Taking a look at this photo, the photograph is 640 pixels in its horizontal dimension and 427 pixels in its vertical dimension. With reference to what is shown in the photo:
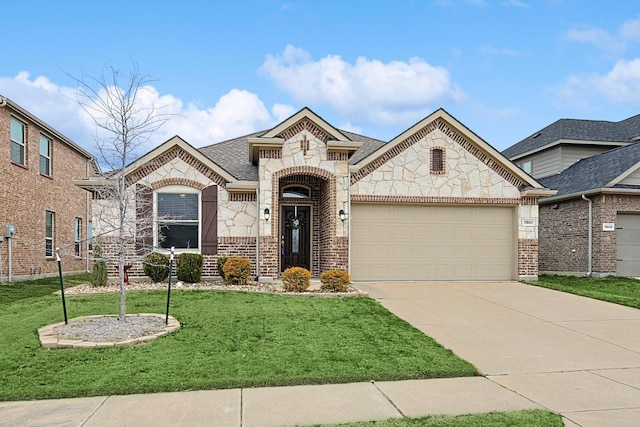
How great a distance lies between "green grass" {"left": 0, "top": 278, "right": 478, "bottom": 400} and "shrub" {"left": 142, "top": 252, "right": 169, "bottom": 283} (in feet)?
11.1

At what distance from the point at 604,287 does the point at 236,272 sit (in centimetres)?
1040

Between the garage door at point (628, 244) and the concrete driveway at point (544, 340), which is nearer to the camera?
the concrete driveway at point (544, 340)

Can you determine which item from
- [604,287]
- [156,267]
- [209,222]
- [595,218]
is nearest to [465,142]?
[595,218]

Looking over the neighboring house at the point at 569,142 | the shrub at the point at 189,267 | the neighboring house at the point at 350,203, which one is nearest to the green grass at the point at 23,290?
the neighboring house at the point at 350,203

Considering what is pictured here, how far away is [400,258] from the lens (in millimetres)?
13820

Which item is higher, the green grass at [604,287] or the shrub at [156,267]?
the shrub at [156,267]

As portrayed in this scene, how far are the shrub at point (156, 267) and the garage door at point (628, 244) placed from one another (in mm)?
14153

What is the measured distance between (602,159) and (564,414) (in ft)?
55.8

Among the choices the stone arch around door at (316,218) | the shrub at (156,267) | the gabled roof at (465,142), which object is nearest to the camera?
the shrub at (156,267)

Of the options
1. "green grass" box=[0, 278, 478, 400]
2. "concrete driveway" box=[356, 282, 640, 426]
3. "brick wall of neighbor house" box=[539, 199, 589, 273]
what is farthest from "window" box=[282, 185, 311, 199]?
"brick wall of neighbor house" box=[539, 199, 589, 273]

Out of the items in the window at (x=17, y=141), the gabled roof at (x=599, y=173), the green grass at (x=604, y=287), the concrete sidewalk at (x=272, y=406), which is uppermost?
A: the window at (x=17, y=141)

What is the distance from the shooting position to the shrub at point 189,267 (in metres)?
12.5

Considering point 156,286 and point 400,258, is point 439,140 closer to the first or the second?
point 400,258

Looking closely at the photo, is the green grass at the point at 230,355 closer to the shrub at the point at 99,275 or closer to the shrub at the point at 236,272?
the shrub at the point at 99,275
